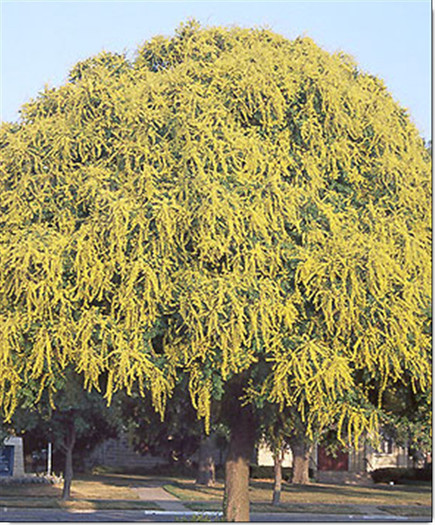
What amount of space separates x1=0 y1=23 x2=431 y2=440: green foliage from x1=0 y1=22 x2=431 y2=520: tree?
1.6 inches

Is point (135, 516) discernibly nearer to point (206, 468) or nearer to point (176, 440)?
point (206, 468)

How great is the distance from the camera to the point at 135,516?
34.3 meters

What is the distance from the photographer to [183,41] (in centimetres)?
1886

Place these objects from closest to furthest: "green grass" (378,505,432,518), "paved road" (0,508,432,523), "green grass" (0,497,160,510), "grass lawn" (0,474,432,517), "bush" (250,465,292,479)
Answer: "paved road" (0,508,432,523)
"green grass" (0,497,160,510)
"green grass" (378,505,432,518)
"grass lawn" (0,474,432,517)
"bush" (250,465,292,479)

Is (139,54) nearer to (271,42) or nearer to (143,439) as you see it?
(271,42)

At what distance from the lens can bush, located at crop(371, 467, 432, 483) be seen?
58.6 metres

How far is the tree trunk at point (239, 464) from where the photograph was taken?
64.3ft

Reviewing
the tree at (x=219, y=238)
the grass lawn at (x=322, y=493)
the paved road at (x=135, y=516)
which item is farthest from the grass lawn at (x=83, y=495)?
the tree at (x=219, y=238)

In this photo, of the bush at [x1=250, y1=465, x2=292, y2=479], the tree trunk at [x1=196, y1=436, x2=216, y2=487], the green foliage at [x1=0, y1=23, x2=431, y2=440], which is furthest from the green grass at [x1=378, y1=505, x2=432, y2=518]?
the green foliage at [x1=0, y1=23, x2=431, y2=440]

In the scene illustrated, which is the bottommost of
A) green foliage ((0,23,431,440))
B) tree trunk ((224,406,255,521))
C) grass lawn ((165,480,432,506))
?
grass lawn ((165,480,432,506))

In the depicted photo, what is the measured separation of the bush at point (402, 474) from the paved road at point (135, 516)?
21803 millimetres

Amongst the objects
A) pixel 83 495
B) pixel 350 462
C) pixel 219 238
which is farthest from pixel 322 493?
pixel 219 238

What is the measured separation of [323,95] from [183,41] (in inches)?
138

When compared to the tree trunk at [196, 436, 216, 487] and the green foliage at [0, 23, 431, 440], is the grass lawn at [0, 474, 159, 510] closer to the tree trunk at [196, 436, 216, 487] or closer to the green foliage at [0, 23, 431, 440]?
the tree trunk at [196, 436, 216, 487]
